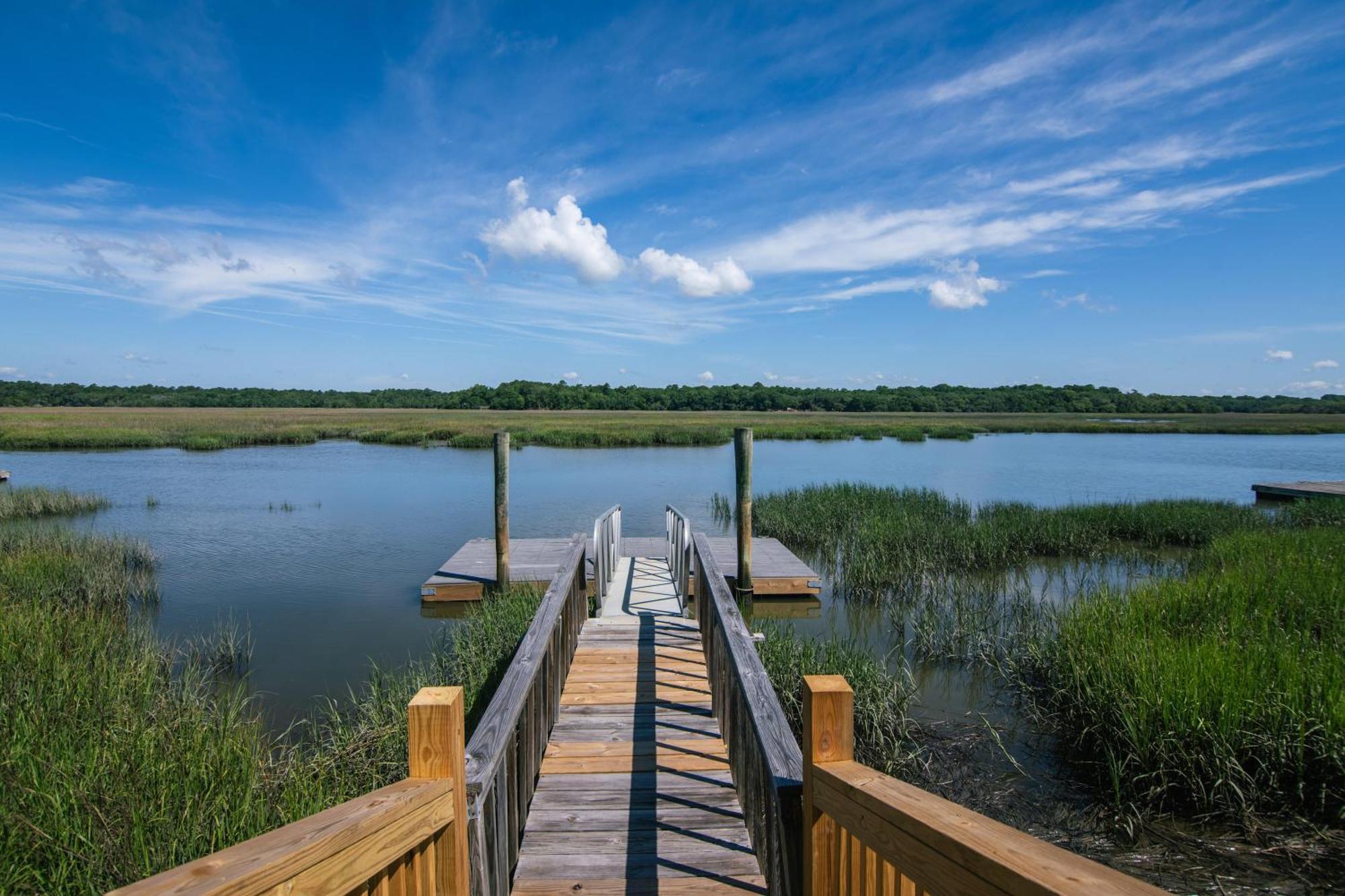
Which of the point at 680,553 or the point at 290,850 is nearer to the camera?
the point at 290,850

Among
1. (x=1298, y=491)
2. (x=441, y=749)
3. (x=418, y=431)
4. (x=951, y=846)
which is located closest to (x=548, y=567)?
(x=441, y=749)

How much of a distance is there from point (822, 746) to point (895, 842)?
45cm

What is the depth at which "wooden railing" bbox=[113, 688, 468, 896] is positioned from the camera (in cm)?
115

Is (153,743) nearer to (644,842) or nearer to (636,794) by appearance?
(636,794)

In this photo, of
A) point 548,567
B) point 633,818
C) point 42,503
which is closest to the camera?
point 633,818

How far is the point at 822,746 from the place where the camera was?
6.63 feet

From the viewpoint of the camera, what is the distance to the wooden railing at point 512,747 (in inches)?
100

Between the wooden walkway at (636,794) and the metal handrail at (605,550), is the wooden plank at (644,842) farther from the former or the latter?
the metal handrail at (605,550)

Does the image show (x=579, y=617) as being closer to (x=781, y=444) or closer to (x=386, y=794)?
(x=386, y=794)

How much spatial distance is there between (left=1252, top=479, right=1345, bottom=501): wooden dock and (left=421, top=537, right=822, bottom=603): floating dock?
16799 mm

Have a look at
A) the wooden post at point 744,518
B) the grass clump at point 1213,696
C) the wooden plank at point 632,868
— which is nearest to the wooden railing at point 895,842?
the wooden plank at point 632,868

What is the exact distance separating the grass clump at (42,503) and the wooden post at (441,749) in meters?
21.3

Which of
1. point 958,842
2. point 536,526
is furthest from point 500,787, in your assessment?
point 536,526

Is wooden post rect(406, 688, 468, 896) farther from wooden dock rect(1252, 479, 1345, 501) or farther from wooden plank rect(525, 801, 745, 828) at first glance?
wooden dock rect(1252, 479, 1345, 501)
